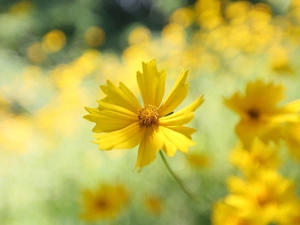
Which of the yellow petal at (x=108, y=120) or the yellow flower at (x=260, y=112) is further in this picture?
the yellow flower at (x=260, y=112)

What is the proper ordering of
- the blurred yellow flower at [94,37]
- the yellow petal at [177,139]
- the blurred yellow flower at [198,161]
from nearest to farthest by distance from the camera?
1. the yellow petal at [177,139]
2. the blurred yellow flower at [198,161]
3. the blurred yellow flower at [94,37]

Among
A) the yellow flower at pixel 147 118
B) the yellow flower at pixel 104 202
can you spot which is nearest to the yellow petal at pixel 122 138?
the yellow flower at pixel 147 118

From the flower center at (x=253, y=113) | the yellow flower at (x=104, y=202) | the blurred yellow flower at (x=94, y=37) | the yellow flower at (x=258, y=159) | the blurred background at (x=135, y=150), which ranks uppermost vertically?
the blurred yellow flower at (x=94, y=37)

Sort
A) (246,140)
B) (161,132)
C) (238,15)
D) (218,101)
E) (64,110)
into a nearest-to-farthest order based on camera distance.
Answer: (161,132) < (246,140) < (218,101) < (64,110) < (238,15)

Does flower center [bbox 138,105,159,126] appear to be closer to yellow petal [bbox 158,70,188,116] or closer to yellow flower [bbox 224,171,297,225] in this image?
yellow petal [bbox 158,70,188,116]

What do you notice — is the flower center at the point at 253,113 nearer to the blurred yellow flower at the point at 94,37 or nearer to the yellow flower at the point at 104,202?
the yellow flower at the point at 104,202

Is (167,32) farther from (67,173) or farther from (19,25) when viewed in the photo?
(19,25)

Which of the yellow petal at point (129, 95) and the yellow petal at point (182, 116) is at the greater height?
the yellow petal at point (129, 95)

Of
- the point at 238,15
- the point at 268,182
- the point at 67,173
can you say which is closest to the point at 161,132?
the point at 268,182
